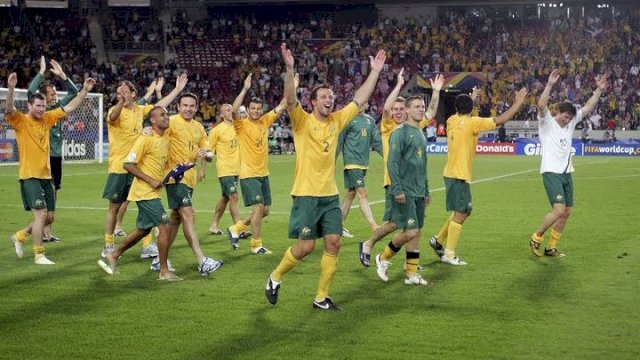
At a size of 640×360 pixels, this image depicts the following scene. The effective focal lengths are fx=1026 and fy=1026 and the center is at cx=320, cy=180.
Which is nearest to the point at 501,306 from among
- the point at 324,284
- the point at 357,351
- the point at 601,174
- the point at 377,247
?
the point at 324,284

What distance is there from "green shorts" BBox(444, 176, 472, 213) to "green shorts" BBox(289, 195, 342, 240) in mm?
3765

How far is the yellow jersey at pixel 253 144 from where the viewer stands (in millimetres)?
15508

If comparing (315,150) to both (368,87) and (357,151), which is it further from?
(357,151)

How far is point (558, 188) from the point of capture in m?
14.5

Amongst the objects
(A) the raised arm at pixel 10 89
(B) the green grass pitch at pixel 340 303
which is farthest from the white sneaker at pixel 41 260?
(A) the raised arm at pixel 10 89

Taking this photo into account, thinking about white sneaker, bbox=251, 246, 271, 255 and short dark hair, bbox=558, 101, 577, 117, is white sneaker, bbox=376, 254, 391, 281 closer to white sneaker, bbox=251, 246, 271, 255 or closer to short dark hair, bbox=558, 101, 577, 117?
white sneaker, bbox=251, 246, 271, 255

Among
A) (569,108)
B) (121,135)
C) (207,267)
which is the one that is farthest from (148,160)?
(569,108)

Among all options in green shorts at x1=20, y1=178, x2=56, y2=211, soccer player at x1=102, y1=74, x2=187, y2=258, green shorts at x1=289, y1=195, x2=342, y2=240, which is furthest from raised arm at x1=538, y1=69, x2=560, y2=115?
green shorts at x1=20, y1=178, x2=56, y2=211

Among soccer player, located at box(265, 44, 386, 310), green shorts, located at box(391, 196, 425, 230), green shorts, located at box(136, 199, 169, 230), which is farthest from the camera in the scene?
green shorts, located at box(136, 199, 169, 230)

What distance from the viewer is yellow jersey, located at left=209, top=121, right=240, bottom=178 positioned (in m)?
16.7

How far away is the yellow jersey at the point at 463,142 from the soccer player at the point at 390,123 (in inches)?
17.2

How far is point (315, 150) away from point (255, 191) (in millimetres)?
5091

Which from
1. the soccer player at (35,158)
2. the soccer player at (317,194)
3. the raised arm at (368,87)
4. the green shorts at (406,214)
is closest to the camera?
the soccer player at (317,194)

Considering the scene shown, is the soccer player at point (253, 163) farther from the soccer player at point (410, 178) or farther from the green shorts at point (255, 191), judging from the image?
the soccer player at point (410, 178)
